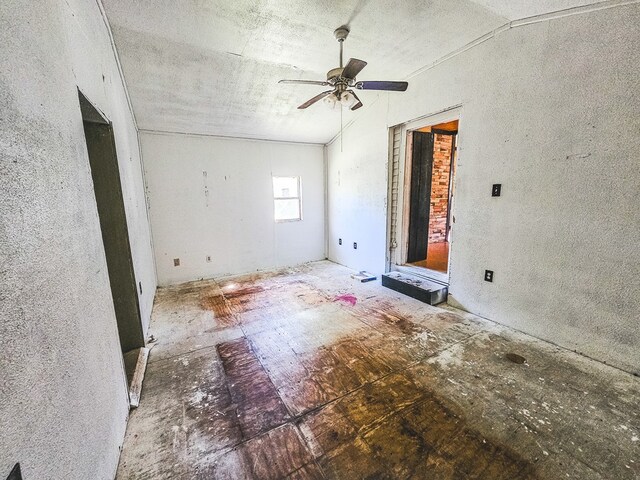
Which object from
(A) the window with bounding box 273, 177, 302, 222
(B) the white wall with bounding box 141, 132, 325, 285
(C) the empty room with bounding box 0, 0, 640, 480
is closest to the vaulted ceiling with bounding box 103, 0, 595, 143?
(C) the empty room with bounding box 0, 0, 640, 480

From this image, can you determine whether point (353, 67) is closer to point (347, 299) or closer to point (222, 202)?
point (347, 299)

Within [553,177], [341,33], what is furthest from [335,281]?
[341,33]

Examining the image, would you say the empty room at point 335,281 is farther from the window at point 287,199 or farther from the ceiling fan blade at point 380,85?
the window at point 287,199

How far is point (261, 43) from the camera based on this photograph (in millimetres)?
2566

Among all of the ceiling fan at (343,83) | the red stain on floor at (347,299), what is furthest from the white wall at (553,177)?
the red stain on floor at (347,299)

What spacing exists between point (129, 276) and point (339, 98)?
8.17 ft

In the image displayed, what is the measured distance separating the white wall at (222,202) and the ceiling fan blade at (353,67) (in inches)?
106

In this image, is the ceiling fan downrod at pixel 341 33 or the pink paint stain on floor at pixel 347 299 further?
the pink paint stain on floor at pixel 347 299

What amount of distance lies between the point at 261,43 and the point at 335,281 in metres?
3.23

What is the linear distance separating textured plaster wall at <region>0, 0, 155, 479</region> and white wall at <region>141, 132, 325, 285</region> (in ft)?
9.04

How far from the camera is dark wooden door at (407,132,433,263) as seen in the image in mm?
3947

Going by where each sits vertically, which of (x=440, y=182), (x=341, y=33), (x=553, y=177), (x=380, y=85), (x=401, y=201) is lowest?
(x=401, y=201)

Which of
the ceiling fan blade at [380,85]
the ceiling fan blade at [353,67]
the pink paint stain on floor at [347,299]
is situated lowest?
the pink paint stain on floor at [347,299]

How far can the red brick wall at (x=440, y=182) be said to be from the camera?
5.58 meters
